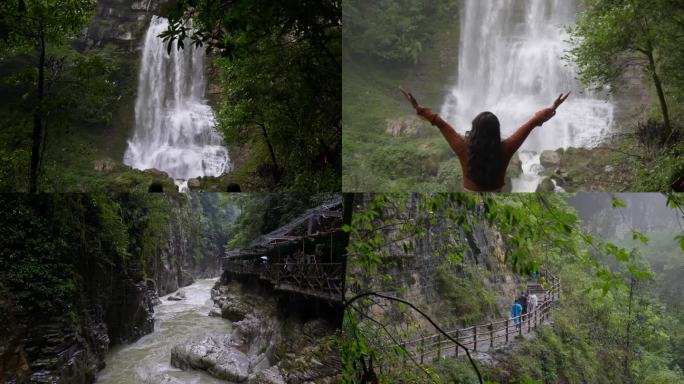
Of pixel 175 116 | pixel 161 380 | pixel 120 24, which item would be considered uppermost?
pixel 120 24

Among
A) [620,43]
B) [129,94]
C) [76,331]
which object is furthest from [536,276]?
[76,331]

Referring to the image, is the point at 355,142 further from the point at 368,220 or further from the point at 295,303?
the point at 295,303

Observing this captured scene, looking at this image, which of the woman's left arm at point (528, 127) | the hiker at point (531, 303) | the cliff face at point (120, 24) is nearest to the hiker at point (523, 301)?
the hiker at point (531, 303)

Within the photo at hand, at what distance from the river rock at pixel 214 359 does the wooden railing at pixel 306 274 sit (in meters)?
0.31

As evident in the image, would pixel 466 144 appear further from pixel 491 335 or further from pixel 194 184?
pixel 194 184

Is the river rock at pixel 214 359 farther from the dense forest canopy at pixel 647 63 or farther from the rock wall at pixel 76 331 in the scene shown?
the dense forest canopy at pixel 647 63

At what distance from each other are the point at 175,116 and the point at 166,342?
0.91 meters

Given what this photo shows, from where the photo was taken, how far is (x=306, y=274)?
2014 millimetres

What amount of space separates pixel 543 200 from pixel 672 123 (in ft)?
1.55

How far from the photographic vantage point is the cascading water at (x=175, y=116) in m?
Result: 1.78

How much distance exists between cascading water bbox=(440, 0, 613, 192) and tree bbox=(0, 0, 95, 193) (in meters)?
1.44

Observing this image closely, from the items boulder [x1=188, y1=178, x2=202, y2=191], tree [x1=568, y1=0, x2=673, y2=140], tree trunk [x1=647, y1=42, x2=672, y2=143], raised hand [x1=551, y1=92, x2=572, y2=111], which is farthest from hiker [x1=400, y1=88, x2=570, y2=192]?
boulder [x1=188, y1=178, x2=202, y2=191]

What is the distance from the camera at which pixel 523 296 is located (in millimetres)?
2029

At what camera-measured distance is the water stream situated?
1881 mm
